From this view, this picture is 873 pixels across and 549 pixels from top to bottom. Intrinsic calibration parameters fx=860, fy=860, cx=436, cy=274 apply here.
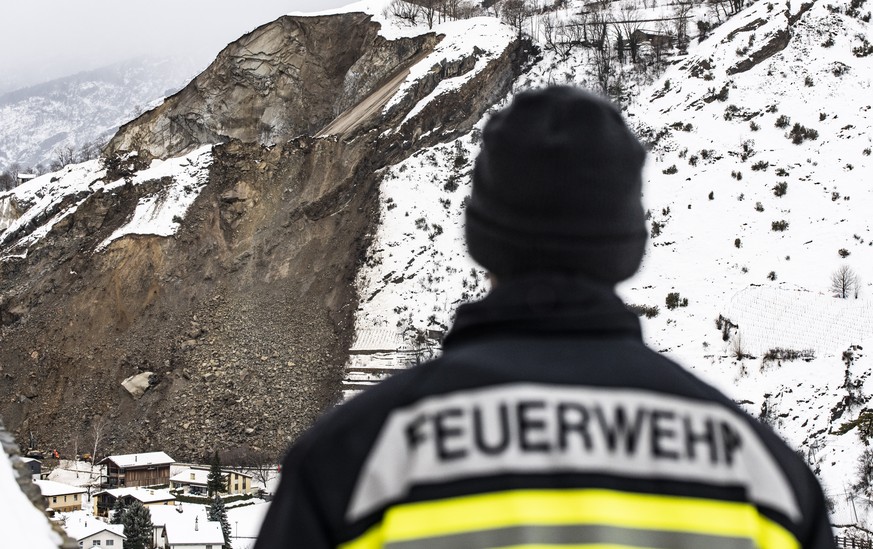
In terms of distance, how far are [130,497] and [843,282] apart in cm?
1701

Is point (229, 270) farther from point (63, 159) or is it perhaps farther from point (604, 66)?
point (63, 159)

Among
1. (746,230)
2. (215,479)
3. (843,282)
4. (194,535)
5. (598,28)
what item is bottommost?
(194,535)

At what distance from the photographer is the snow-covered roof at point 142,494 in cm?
2047

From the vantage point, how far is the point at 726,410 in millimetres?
1223

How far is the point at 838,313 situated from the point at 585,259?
17354mm

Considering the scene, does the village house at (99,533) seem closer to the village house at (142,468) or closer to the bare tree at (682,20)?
the village house at (142,468)

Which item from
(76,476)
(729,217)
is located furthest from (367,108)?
(76,476)

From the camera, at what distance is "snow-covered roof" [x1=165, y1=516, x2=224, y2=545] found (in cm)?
1723

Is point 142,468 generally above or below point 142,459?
below

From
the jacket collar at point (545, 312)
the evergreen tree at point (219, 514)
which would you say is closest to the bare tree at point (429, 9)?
the evergreen tree at point (219, 514)

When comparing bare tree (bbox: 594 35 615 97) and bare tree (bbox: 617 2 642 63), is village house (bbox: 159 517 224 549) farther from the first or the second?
bare tree (bbox: 617 2 642 63)

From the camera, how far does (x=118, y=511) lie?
20188 millimetres

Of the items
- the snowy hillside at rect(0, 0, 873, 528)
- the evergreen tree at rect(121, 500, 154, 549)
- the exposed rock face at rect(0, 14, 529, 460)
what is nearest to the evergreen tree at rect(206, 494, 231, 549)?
the evergreen tree at rect(121, 500, 154, 549)

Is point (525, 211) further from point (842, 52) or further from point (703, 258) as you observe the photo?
point (842, 52)
